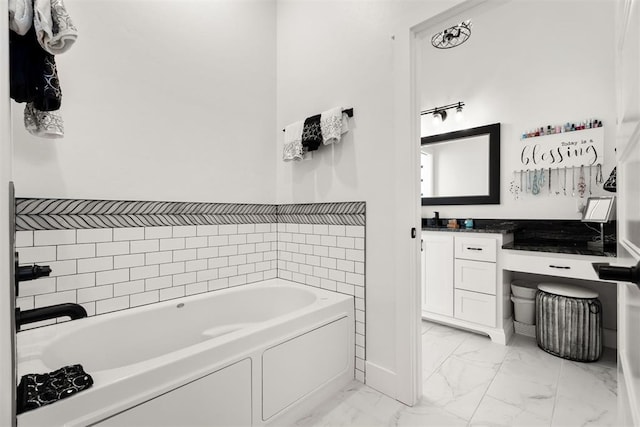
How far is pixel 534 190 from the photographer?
9.05ft

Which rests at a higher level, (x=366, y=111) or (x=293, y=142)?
(x=366, y=111)

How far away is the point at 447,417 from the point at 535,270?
143 centimetres

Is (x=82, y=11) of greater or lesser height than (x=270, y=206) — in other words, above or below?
above

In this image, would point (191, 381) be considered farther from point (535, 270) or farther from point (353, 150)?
point (535, 270)

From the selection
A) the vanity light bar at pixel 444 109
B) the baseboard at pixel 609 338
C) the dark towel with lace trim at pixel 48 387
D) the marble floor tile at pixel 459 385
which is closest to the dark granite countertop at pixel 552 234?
the baseboard at pixel 609 338

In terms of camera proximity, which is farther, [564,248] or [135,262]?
[564,248]

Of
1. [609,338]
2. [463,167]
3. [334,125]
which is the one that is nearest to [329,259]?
[334,125]

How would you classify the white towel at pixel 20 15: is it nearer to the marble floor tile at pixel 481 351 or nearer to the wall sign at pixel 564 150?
the marble floor tile at pixel 481 351

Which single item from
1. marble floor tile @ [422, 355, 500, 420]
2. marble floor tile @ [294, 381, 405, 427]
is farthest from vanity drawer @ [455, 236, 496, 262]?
marble floor tile @ [294, 381, 405, 427]

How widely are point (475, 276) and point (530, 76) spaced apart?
1.96 m

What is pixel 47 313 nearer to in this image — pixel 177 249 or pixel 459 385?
pixel 177 249

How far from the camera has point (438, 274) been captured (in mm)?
2840

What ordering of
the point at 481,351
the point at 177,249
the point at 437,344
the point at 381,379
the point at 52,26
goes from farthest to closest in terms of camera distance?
the point at 437,344 → the point at 481,351 → the point at 177,249 → the point at 381,379 → the point at 52,26

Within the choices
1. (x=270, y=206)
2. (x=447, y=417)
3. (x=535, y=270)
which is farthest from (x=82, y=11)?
(x=535, y=270)
